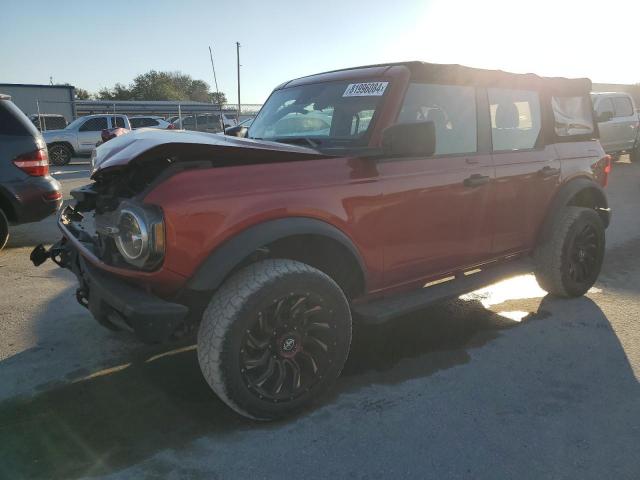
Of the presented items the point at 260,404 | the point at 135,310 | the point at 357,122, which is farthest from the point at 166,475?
the point at 357,122

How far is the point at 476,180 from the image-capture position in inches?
134

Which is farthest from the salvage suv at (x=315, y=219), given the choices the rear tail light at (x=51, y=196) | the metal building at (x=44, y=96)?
the metal building at (x=44, y=96)

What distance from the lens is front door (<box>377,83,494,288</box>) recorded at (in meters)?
3.03

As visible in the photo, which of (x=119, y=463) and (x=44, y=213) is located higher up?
(x=44, y=213)

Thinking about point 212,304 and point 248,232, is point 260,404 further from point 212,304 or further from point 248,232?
point 248,232

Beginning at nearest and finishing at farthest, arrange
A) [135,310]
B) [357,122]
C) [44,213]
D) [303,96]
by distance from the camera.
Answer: [135,310] → [357,122] → [303,96] → [44,213]

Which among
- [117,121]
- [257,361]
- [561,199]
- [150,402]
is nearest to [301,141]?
[257,361]

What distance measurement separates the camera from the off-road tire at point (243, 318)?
2.41 meters

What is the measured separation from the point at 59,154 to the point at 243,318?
1742cm

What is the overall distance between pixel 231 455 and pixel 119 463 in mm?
511

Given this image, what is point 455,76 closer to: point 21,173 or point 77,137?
point 21,173

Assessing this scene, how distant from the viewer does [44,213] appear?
17.9ft

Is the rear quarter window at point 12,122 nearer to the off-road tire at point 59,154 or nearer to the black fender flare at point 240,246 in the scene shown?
the black fender flare at point 240,246

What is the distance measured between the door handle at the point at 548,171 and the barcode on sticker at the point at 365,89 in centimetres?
162
